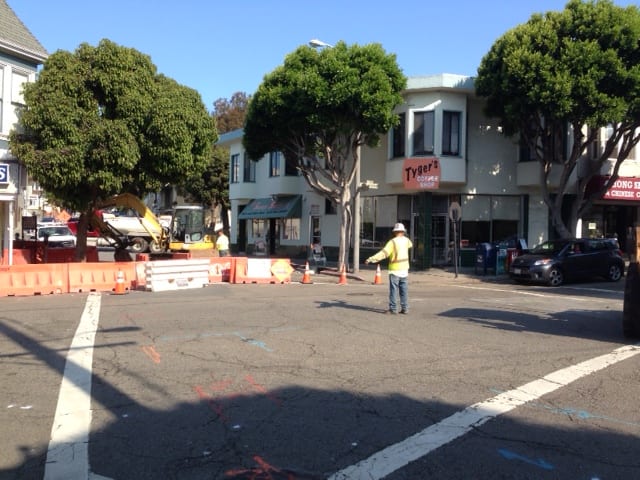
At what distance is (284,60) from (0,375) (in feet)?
56.6

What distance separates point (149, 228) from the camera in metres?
A: 27.5

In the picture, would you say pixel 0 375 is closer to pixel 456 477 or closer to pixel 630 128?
pixel 456 477

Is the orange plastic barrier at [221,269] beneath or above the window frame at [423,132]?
beneath

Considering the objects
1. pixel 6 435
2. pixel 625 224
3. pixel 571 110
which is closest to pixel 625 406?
pixel 6 435

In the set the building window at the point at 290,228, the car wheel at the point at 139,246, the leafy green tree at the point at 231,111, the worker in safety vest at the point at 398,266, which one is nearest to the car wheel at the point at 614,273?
the worker in safety vest at the point at 398,266

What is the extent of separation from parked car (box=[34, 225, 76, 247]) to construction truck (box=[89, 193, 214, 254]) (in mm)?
2353

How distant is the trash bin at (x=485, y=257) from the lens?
76.6 ft

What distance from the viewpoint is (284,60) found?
861 inches

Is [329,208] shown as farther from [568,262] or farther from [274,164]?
[568,262]

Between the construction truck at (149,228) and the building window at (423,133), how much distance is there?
9.81 m

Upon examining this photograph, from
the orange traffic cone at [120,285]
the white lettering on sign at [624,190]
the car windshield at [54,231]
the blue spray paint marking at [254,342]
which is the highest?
the white lettering on sign at [624,190]

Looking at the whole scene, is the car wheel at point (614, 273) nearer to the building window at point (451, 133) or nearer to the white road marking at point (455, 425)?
the building window at point (451, 133)

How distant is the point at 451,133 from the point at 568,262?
8.03 metres

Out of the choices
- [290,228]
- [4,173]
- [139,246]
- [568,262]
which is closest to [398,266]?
[568,262]
